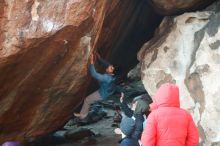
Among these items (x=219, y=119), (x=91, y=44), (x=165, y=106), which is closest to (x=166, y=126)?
(x=165, y=106)

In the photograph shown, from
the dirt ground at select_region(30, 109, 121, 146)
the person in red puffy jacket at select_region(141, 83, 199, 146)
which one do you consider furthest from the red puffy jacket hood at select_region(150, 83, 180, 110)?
the dirt ground at select_region(30, 109, 121, 146)

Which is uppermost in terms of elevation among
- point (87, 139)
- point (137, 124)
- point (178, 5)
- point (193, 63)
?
point (178, 5)

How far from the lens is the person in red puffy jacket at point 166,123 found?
4.92 meters

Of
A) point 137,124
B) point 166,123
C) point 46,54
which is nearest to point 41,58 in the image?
point 46,54

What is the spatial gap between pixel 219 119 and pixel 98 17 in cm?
274

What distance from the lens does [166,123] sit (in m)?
4.92

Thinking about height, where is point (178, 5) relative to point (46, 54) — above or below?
above

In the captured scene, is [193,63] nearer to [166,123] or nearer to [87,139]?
[166,123]

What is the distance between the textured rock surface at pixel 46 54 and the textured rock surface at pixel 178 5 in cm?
86

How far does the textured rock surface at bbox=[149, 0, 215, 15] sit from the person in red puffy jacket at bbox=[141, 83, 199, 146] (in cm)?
412

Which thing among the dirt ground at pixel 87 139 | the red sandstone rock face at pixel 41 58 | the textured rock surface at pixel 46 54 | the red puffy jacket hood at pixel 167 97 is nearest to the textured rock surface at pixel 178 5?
the textured rock surface at pixel 46 54

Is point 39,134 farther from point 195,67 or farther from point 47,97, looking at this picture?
point 195,67

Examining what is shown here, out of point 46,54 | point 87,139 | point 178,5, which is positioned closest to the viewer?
point 46,54

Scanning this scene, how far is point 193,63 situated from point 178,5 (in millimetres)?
1354
